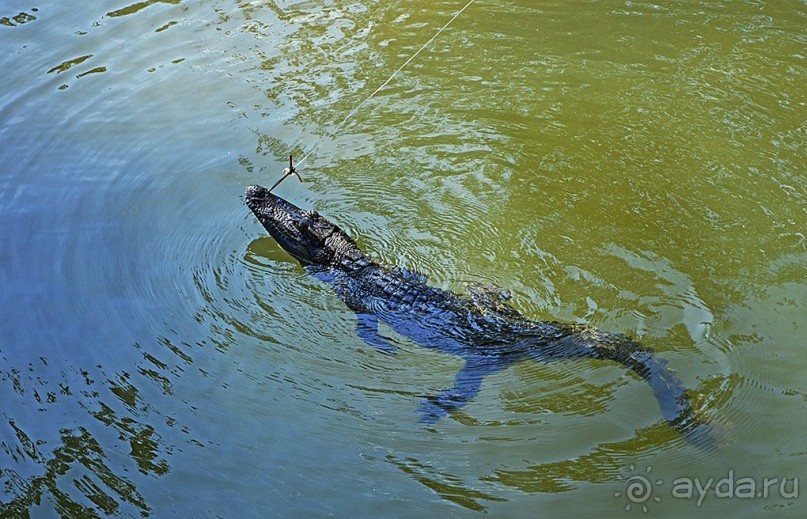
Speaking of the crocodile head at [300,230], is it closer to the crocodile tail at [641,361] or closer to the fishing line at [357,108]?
the fishing line at [357,108]

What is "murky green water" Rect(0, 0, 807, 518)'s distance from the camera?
15.3 feet

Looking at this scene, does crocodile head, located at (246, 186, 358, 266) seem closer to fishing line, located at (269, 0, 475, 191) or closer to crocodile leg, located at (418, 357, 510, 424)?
fishing line, located at (269, 0, 475, 191)

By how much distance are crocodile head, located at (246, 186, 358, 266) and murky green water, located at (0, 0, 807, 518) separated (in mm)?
158

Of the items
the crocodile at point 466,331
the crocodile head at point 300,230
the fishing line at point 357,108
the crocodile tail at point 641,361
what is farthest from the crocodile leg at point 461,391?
the fishing line at point 357,108

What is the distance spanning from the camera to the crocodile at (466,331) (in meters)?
5.02

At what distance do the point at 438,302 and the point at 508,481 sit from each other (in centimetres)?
144

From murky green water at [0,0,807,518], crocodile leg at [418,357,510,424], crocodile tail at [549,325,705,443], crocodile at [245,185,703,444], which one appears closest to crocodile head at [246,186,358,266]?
crocodile at [245,185,703,444]

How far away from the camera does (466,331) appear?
213 inches

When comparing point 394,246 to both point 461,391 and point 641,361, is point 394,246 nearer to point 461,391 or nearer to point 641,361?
point 461,391

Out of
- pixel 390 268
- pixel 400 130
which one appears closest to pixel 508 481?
pixel 390 268

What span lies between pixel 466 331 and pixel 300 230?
1724 mm

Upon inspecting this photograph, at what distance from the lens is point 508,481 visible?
4.57m

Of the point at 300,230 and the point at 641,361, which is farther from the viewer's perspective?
the point at 300,230

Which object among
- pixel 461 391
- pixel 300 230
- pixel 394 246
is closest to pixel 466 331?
pixel 461 391
